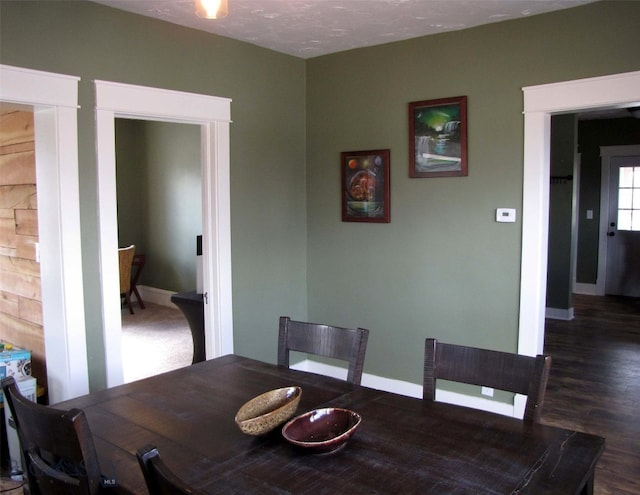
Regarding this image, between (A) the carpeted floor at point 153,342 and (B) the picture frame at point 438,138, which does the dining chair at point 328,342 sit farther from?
(A) the carpeted floor at point 153,342

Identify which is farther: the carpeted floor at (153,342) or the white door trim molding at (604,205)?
the white door trim molding at (604,205)

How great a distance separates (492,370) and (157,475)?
4.13 feet

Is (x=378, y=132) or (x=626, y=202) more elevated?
(x=378, y=132)

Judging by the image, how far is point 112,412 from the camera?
184cm

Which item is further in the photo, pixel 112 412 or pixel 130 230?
pixel 130 230

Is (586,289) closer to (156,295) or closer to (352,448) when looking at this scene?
(156,295)

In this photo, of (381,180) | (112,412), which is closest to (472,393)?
(381,180)

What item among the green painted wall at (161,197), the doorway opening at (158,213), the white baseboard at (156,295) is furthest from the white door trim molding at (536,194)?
the white baseboard at (156,295)

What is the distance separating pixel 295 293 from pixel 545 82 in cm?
230

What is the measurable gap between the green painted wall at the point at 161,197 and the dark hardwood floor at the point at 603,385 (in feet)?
14.1

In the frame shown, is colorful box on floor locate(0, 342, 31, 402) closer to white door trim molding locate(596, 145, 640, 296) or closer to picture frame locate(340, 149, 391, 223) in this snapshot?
picture frame locate(340, 149, 391, 223)

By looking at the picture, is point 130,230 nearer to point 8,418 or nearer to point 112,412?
point 8,418

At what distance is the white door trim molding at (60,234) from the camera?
281 cm

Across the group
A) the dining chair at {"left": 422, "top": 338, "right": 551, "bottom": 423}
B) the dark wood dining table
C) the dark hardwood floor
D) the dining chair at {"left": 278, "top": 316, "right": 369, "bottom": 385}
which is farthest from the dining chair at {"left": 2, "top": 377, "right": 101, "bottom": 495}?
the dark hardwood floor
